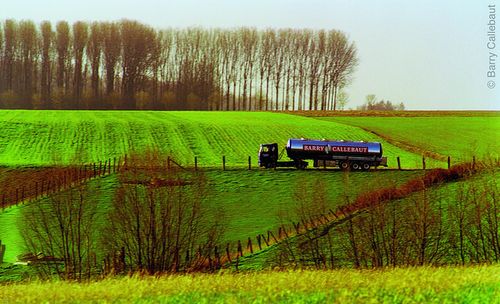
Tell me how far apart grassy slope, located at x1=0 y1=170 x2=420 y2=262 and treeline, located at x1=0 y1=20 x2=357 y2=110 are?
41561mm

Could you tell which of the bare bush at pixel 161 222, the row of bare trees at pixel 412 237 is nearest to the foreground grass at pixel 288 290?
the row of bare trees at pixel 412 237

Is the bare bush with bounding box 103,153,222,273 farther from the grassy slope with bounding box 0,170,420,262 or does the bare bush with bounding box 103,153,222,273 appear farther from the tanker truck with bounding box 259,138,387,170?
the tanker truck with bounding box 259,138,387,170

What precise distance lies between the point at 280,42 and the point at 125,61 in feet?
65.4

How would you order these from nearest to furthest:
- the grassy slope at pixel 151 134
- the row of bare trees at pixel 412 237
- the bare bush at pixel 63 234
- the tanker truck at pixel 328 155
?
the bare bush at pixel 63 234 → the row of bare trees at pixel 412 237 → the tanker truck at pixel 328 155 → the grassy slope at pixel 151 134

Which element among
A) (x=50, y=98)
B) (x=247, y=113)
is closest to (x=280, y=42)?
(x=247, y=113)

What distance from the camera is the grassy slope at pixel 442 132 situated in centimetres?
7374

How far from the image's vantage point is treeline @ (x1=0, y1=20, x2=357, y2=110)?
97.0 metres

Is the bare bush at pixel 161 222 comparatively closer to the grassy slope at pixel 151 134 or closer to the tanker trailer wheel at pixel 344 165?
the tanker trailer wheel at pixel 344 165

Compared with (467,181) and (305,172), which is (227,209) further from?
(467,181)

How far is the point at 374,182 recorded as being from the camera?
177 feet

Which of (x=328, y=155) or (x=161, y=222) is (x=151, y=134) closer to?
(x=328, y=155)

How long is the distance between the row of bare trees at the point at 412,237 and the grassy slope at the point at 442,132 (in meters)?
22.8

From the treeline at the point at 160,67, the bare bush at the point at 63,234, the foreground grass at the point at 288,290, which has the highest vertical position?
the treeline at the point at 160,67

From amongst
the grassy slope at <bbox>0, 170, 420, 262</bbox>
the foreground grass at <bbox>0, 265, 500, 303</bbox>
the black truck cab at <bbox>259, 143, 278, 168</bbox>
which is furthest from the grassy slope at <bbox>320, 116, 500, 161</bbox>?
the foreground grass at <bbox>0, 265, 500, 303</bbox>
